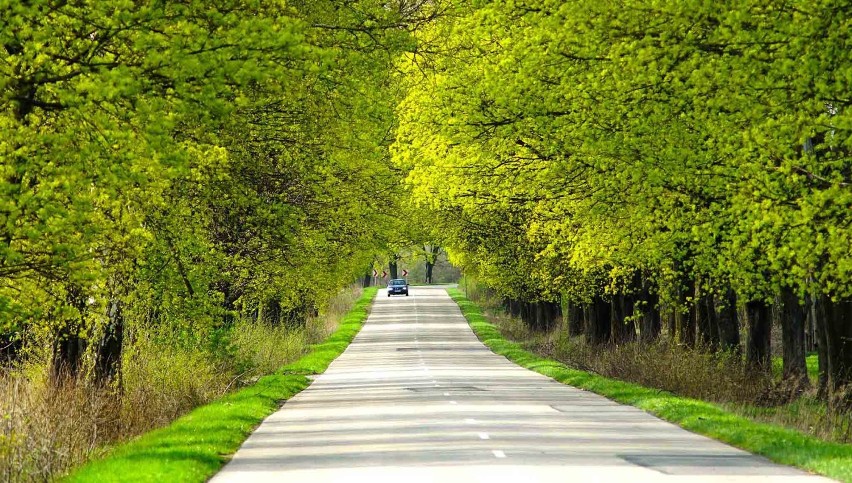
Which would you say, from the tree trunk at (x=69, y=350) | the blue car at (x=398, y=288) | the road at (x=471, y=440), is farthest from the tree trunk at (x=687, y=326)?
the blue car at (x=398, y=288)

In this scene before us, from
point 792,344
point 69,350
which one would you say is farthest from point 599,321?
point 69,350

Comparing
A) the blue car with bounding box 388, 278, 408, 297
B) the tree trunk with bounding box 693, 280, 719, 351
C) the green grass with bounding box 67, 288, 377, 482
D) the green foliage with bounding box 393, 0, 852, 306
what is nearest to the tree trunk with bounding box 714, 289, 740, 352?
the tree trunk with bounding box 693, 280, 719, 351

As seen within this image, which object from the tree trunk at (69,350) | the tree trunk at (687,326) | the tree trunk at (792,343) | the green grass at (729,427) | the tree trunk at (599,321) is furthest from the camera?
the tree trunk at (599,321)

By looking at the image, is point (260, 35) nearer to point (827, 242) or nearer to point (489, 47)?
point (827, 242)

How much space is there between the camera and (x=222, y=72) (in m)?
15.6

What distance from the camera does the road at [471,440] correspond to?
17.1 meters

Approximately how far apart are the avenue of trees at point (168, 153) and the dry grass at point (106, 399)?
0.50 m

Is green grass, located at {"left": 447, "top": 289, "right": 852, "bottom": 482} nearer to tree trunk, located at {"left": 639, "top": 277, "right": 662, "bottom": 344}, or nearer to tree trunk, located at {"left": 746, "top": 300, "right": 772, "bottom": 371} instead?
tree trunk, located at {"left": 746, "top": 300, "right": 772, "bottom": 371}

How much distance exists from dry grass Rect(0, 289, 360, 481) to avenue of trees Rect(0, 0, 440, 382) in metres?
0.50

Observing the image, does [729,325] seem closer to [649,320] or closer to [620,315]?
[649,320]

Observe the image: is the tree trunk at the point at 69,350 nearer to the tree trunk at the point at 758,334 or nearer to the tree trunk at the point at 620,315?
the tree trunk at the point at 758,334

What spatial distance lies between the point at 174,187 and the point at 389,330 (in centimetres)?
5941

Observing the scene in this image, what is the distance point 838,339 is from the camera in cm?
2772

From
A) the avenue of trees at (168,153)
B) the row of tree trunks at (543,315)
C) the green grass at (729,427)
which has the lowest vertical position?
the green grass at (729,427)
